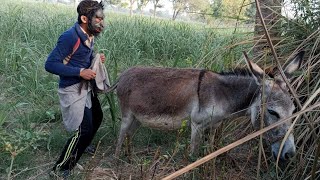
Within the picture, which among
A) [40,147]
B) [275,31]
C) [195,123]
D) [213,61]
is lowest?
[40,147]

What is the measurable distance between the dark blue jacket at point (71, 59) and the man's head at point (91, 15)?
9 centimetres

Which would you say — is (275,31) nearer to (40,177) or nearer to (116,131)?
(116,131)

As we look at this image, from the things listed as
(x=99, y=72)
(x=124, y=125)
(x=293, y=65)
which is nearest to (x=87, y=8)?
(x=99, y=72)

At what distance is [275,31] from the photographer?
14.9 ft

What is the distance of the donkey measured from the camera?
12.4 feet

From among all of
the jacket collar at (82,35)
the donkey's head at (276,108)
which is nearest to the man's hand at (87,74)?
the jacket collar at (82,35)

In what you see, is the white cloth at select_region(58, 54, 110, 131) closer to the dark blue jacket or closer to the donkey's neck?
the dark blue jacket

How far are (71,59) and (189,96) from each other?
3.95ft

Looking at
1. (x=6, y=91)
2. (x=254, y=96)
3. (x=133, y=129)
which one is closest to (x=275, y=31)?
(x=254, y=96)

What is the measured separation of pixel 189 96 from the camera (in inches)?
156

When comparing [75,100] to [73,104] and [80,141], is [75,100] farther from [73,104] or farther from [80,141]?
[80,141]

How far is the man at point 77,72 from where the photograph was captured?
377 centimetres

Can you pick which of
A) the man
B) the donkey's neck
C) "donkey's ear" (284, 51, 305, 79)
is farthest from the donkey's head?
the man

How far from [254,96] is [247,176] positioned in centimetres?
76
